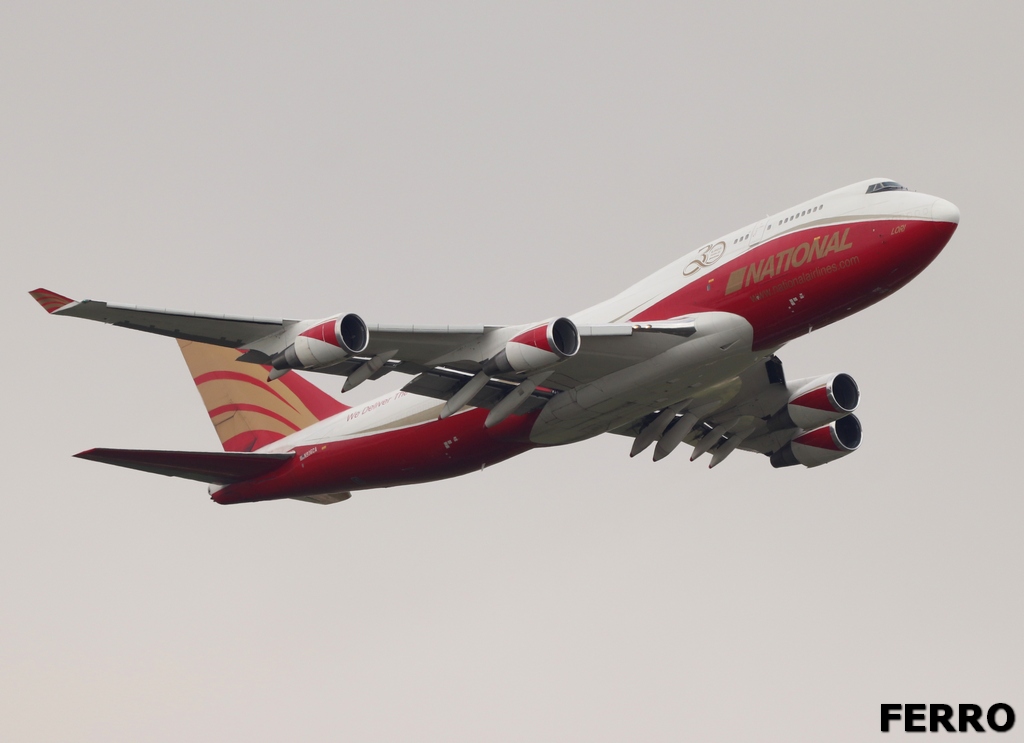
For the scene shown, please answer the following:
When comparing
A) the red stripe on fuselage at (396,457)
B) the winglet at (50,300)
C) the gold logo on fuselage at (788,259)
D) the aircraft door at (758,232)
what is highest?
the aircraft door at (758,232)

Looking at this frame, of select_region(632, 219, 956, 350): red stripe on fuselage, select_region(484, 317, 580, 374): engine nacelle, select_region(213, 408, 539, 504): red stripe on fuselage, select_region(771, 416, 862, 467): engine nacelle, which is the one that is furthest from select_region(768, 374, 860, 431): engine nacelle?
select_region(484, 317, 580, 374): engine nacelle

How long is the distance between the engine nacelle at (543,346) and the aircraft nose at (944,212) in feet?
30.8

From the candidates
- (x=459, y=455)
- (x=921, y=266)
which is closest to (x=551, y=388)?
(x=459, y=455)

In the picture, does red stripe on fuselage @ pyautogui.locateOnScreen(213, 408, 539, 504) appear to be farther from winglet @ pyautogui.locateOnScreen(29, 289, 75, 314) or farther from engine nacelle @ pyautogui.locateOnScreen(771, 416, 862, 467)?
winglet @ pyautogui.locateOnScreen(29, 289, 75, 314)

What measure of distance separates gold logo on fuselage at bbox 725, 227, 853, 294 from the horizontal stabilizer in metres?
16.2

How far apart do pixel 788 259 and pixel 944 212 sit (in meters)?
3.97

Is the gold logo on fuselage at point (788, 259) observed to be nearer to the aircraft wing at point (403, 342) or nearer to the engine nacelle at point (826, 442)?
the aircraft wing at point (403, 342)

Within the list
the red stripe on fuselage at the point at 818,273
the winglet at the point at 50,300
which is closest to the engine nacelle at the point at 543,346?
the red stripe on fuselage at the point at 818,273

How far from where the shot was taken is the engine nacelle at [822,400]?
40719 mm

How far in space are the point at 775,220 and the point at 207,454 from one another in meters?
18.9

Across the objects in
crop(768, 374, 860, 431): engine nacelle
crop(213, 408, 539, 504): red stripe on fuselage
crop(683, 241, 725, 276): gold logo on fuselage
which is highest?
crop(683, 241, 725, 276): gold logo on fuselage

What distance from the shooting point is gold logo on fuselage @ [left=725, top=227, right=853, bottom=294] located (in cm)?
3322

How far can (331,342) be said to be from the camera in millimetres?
31859

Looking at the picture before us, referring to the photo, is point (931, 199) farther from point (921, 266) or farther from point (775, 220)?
point (775, 220)
